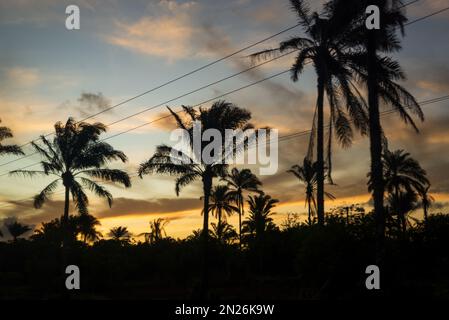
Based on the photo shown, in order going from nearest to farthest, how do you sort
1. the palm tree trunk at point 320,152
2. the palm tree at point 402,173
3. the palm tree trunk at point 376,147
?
the palm tree trunk at point 376,147 < the palm tree trunk at point 320,152 < the palm tree at point 402,173

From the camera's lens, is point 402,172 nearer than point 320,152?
No

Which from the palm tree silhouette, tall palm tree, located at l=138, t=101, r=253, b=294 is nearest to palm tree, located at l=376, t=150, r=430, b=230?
the palm tree silhouette

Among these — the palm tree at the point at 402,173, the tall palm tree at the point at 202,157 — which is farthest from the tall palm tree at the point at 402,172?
the tall palm tree at the point at 202,157

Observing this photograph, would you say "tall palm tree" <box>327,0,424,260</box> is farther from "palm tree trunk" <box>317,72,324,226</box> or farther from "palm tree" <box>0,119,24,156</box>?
"palm tree" <box>0,119,24,156</box>

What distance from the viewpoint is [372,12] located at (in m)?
22.6

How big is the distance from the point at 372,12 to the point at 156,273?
4191 cm

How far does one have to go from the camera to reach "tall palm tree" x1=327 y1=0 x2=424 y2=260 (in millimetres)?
21406

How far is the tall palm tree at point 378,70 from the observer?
70.2 feet

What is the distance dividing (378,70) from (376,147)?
13.4 feet

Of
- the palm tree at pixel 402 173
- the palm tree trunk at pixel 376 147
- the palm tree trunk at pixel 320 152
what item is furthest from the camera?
the palm tree at pixel 402 173

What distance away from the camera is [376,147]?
21438 mm

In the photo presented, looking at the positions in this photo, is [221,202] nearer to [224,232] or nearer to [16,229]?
[224,232]

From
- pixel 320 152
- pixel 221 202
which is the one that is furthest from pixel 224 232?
pixel 320 152

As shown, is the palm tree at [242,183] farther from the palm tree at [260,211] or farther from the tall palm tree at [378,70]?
the tall palm tree at [378,70]
